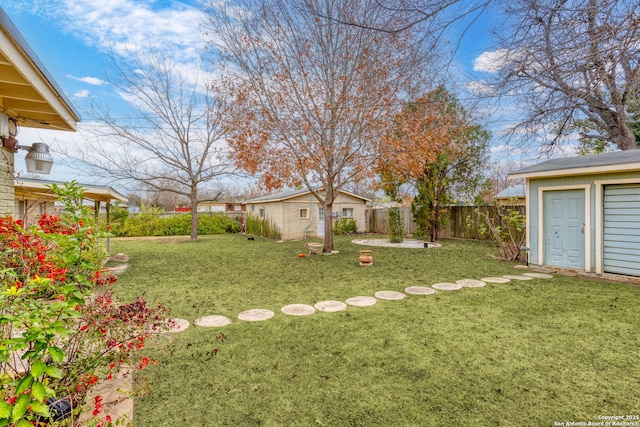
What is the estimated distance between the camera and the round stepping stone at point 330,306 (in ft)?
14.3

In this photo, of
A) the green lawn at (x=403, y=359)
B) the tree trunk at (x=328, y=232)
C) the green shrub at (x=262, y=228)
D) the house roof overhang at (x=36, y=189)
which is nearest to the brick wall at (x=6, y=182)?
the house roof overhang at (x=36, y=189)

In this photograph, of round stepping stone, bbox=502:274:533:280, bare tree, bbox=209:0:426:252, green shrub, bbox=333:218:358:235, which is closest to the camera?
round stepping stone, bbox=502:274:533:280

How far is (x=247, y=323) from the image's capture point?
384cm

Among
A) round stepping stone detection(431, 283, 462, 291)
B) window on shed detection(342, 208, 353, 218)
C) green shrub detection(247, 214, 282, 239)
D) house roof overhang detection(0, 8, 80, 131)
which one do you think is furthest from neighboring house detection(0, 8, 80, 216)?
window on shed detection(342, 208, 353, 218)

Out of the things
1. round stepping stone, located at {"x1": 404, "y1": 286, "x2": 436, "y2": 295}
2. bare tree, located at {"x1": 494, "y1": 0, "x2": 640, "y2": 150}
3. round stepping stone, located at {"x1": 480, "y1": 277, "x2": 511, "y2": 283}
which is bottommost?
round stepping stone, located at {"x1": 404, "y1": 286, "x2": 436, "y2": 295}

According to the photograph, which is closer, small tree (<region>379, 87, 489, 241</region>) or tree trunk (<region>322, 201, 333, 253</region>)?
small tree (<region>379, 87, 489, 241</region>)

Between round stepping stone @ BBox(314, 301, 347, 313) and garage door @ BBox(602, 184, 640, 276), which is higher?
garage door @ BBox(602, 184, 640, 276)

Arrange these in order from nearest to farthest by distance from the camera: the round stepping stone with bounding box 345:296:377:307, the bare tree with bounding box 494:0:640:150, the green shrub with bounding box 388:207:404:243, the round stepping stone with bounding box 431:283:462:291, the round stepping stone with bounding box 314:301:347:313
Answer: the bare tree with bounding box 494:0:640:150 < the round stepping stone with bounding box 314:301:347:313 < the round stepping stone with bounding box 345:296:377:307 < the round stepping stone with bounding box 431:283:462:291 < the green shrub with bounding box 388:207:404:243

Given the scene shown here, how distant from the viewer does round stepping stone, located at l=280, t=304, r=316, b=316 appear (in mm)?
4188

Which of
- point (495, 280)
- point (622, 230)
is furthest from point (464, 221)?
point (495, 280)

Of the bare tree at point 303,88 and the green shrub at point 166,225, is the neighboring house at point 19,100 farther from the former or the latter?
the green shrub at point 166,225

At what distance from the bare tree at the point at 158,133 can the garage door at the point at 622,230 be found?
12653 mm

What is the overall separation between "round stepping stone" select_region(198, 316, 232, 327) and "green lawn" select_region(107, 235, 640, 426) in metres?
0.17

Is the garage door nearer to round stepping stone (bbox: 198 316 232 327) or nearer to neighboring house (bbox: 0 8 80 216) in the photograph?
round stepping stone (bbox: 198 316 232 327)
